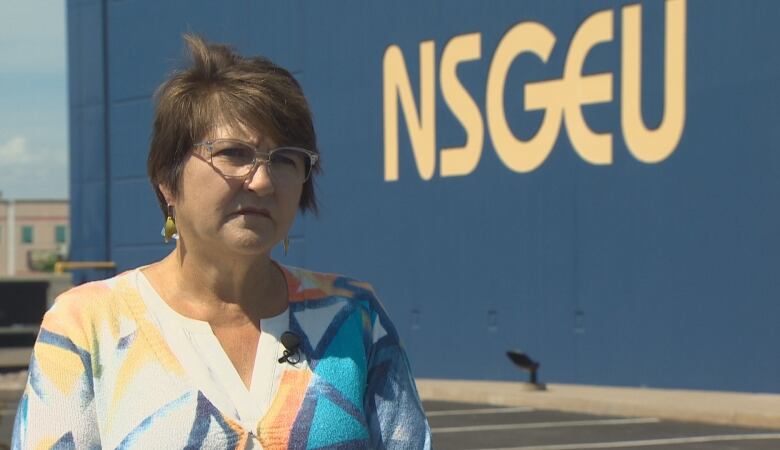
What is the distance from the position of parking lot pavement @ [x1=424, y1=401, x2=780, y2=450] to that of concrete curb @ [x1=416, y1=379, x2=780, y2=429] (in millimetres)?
212

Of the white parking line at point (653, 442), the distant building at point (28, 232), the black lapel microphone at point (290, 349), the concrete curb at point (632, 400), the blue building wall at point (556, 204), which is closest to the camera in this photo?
the black lapel microphone at point (290, 349)

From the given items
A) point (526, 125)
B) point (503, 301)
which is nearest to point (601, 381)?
point (503, 301)

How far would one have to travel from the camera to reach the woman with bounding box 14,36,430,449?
2.47 m

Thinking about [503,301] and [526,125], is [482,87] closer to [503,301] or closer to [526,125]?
[526,125]

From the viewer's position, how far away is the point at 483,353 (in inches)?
771

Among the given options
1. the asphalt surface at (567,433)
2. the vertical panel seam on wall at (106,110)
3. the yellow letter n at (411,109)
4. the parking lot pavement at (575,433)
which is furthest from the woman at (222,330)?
the vertical panel seam on wall at (106,110)

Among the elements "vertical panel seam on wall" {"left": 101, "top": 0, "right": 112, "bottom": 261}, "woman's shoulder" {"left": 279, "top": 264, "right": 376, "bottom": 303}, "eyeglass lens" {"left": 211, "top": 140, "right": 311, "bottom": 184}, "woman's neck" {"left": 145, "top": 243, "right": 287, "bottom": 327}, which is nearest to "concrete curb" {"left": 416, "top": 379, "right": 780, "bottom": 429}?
"vertical panel seam on wall" {"left": 101, "top": 0, "right": 112, "bottom": 261}

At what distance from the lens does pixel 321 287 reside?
2.71m

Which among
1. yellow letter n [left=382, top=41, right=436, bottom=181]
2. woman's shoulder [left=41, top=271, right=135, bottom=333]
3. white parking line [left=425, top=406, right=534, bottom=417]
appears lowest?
white parking line [left=425, top=406, right=534, bottom=417]

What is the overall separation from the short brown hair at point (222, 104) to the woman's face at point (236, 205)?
0.02m

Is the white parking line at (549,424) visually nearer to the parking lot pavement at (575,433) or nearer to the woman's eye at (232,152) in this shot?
the parking lot pavement at (575,433)

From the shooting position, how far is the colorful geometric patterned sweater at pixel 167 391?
246 centimetres

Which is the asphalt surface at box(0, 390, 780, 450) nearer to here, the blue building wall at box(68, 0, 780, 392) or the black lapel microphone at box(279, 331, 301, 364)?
the blue building wall at box(68, 0, 780, 392)

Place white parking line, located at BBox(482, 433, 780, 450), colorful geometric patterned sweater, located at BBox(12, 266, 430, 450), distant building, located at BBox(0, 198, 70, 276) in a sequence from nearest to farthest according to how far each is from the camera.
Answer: colorful geometric patterned sweater, located at BBox(12, 266, 430, 450) < white parking line, located at BBox(482, 433, 780, 450) < distant building, located at BBox(0, 198, 70, 276)
